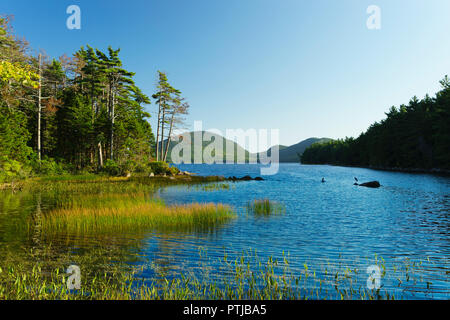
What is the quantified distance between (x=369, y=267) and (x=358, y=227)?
736 centimetres

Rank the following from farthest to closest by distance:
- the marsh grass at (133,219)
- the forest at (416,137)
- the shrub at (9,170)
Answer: the forest at (416,137), the shrub at (9,170), the marsh grass at (133,219)

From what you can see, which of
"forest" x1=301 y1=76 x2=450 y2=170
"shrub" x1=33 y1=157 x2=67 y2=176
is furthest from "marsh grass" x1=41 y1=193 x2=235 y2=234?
"forest" x1=301 y1=76 x2=450 y2=170

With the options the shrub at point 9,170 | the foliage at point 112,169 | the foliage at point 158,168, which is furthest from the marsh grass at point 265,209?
the foliage at point 158,168

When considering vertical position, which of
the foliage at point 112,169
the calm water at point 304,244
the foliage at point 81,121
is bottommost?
the calm water at point 304,244

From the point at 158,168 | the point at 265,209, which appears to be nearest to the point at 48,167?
the point at 158,168

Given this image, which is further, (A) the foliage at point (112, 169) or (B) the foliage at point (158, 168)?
(B) the foliage at point (158, 168)

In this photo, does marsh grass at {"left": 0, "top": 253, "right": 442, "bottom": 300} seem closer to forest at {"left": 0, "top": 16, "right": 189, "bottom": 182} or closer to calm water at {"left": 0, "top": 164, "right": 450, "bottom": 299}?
calm water at {"left": 0, "top": 164, "right": 450, "bottom": 299}

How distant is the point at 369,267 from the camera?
955 cm

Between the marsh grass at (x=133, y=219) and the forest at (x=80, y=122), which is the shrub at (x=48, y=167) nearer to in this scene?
the forest at (x=80, y=122)

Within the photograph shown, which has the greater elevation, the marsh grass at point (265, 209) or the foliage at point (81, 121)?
the foliage at point (81, 121)

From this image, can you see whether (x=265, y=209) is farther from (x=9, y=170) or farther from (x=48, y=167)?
(x=48, y=167)

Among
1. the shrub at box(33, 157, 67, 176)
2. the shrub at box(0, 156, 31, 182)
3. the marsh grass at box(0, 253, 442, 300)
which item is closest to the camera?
the marsh grass at box(0, 253, 442, 300)
